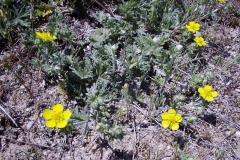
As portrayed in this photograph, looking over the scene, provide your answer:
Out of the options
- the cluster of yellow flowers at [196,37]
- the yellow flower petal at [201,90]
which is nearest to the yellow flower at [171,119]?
the yellow flower petal at [201,90]

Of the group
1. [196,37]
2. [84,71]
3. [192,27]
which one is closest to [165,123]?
[84,71]

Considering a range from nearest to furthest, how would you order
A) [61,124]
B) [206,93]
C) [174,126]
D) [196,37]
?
[61,124]
[174,126]
[206,93]
[196,37]

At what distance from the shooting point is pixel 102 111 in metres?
2.94

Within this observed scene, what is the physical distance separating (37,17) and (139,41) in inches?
54.5

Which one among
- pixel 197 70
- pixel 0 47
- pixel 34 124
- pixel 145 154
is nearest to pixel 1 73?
pixel 0 47

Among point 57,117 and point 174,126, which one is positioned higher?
point 57,117

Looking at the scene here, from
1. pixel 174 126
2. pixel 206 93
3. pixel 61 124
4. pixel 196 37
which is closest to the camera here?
pixel 61 124

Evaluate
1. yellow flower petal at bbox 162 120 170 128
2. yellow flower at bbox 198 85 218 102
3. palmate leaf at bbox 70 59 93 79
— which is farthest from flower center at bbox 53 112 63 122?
yellow flower at bbox 198 85 218 102

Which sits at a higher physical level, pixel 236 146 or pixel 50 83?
pixel 50 83

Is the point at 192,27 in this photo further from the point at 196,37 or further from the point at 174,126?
the point at 174,126

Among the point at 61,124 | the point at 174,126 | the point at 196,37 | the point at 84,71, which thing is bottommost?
the point at 174,126

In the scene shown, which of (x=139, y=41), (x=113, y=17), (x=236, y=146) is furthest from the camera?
(x=113, y=17)

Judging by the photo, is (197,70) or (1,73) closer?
(1,73)

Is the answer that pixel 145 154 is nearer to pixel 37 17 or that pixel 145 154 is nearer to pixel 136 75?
pixel 136 75
